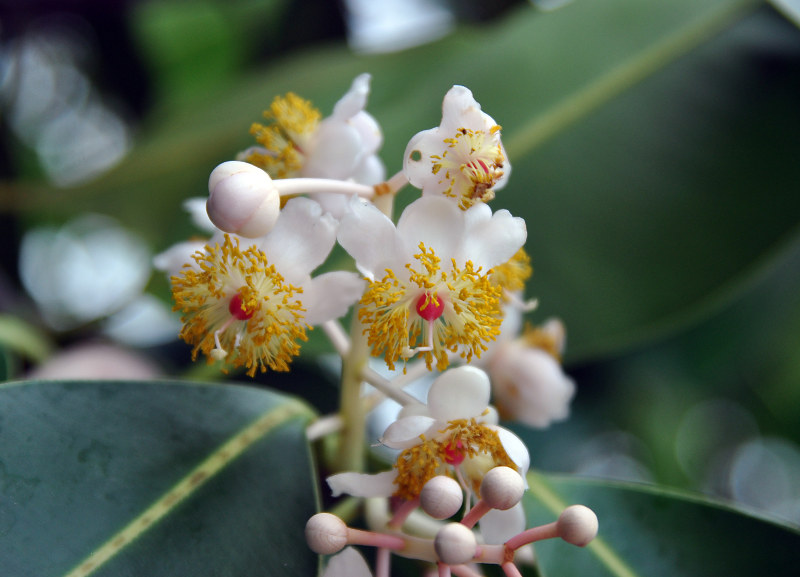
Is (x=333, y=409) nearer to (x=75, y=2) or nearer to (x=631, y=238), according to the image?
(x=631, y=238)

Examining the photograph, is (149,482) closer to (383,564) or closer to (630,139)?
(383,564)

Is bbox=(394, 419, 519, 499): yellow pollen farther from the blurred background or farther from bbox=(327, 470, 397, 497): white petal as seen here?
the blurred background

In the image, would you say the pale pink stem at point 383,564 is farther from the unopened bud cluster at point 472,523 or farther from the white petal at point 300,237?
the white petal at point 300,237

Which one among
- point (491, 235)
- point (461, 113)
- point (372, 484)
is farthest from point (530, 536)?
point (461, 113)

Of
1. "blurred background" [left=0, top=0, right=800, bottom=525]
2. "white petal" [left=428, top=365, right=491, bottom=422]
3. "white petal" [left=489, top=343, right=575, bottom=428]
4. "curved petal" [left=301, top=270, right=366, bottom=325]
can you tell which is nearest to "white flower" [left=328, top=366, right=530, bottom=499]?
"white petal" [left=428, top=365, right=491, bottom=422]

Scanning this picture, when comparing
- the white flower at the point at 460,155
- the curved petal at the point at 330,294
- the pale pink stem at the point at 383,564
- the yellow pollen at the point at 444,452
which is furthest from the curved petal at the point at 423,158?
the pale pink stem at the point at 383,564
